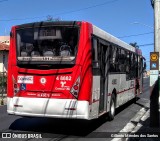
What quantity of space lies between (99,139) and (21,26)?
4008 millimetres

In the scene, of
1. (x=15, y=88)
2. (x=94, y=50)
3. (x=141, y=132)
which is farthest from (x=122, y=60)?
(x=15, y=88)

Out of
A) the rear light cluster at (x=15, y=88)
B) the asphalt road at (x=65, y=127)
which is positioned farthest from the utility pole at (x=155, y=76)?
the rear light cluster at (x=15, y=88)

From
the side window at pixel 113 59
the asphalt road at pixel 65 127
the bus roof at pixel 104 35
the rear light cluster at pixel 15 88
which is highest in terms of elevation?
the bus roof at pixel 104 35

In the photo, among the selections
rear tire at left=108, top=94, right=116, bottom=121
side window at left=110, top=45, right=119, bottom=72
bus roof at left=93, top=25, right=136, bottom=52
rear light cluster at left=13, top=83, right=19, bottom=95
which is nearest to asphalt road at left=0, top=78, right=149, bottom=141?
rear tire at left=108, top=94, right=116, bottom=121

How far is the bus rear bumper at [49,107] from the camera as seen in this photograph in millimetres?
9727

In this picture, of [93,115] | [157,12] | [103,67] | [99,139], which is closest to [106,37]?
[103,67]

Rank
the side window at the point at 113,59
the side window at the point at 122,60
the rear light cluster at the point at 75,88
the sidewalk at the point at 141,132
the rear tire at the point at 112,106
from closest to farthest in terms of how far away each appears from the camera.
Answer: the sidewalk at the point at 141,132, the rear light cluster at the point at 75,88, the side window at the point at 113,59, the rear tire at the point at 112,106, the side window at the point at 122,60

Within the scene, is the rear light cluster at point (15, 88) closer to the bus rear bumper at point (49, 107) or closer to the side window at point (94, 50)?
the bus rear bumper at point (49, 107)

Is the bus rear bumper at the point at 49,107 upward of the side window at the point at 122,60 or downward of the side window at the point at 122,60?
downward

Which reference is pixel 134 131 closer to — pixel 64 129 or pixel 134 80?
pixel 64 129

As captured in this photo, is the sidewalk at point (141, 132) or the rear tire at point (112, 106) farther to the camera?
the rear tire at point (112, 106)

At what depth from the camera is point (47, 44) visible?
10.4m

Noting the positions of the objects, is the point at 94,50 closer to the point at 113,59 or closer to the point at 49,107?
the point at 49,107

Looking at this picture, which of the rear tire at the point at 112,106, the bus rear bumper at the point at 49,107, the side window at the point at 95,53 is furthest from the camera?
the rear tire at the point at 112,106
